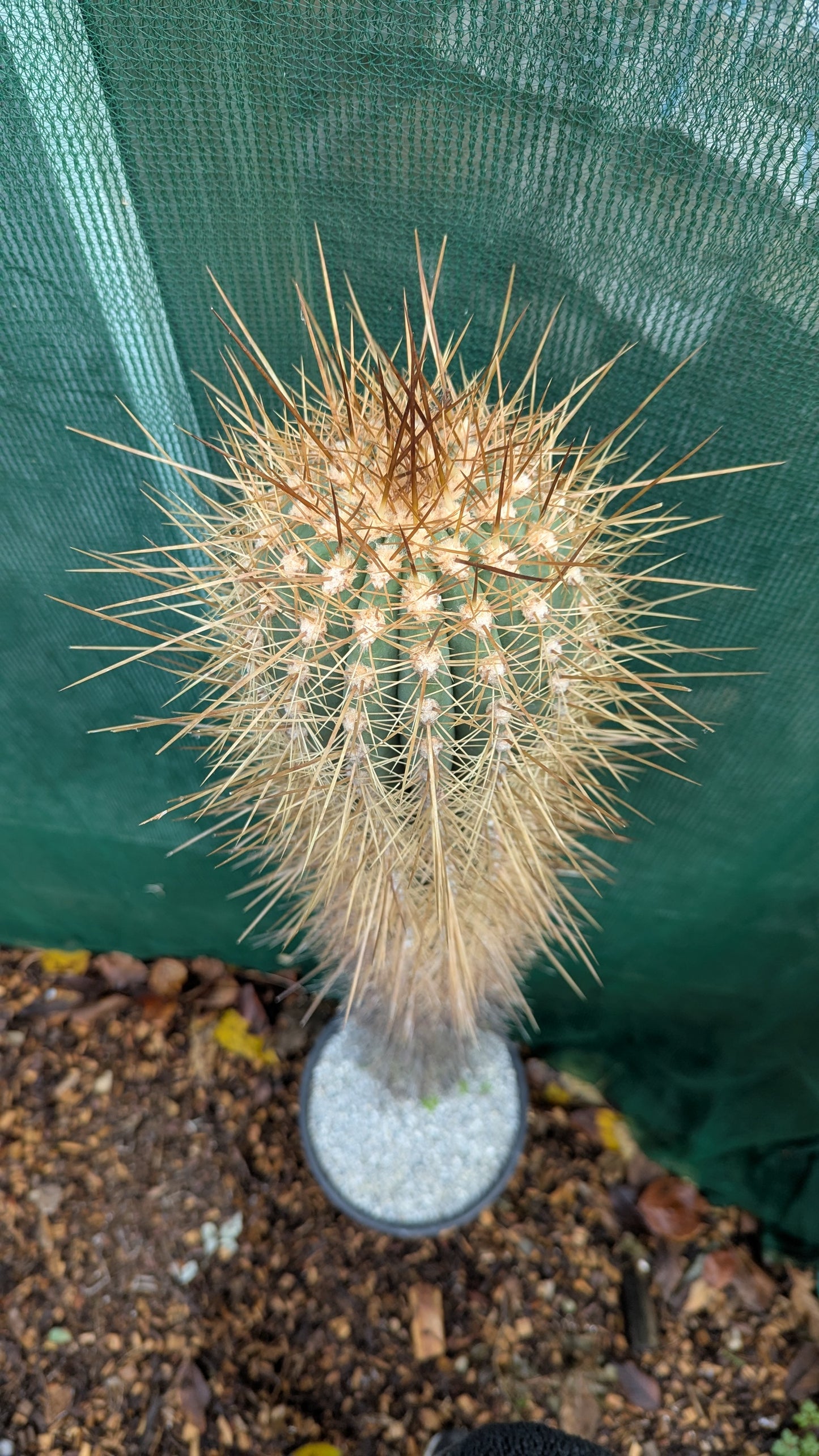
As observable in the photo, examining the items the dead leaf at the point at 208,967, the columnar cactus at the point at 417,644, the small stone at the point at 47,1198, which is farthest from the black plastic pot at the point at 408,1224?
the columnar cactus at the point at 417,644

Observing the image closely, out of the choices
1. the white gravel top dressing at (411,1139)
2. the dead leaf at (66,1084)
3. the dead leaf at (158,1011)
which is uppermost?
the white gravel top dressing at (411,1139)

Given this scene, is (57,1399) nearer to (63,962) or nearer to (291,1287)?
(291,1287)

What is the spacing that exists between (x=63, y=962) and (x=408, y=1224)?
67 cm

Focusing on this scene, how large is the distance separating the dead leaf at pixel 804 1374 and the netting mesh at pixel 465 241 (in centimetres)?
32

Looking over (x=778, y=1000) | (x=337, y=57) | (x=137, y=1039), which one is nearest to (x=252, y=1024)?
(x=137, y=1039)

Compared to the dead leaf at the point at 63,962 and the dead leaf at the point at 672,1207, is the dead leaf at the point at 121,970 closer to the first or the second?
Answer: the dead leaf at the point at 63,962

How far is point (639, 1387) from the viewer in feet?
3.43

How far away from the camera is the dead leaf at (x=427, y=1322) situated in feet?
3.48

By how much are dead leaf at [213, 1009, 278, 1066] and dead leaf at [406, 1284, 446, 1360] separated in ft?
1.19

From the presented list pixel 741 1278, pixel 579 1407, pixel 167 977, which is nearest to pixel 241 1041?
pixel 167 977

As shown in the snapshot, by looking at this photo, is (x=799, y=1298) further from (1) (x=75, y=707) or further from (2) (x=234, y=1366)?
(1) (x=75, y=707)

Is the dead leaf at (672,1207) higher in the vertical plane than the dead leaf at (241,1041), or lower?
higher

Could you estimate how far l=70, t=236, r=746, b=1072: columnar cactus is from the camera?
516 mm

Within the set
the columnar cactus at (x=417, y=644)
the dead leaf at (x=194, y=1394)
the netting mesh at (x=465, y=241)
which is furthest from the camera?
the dead leaf at (x=194, y=1394)
